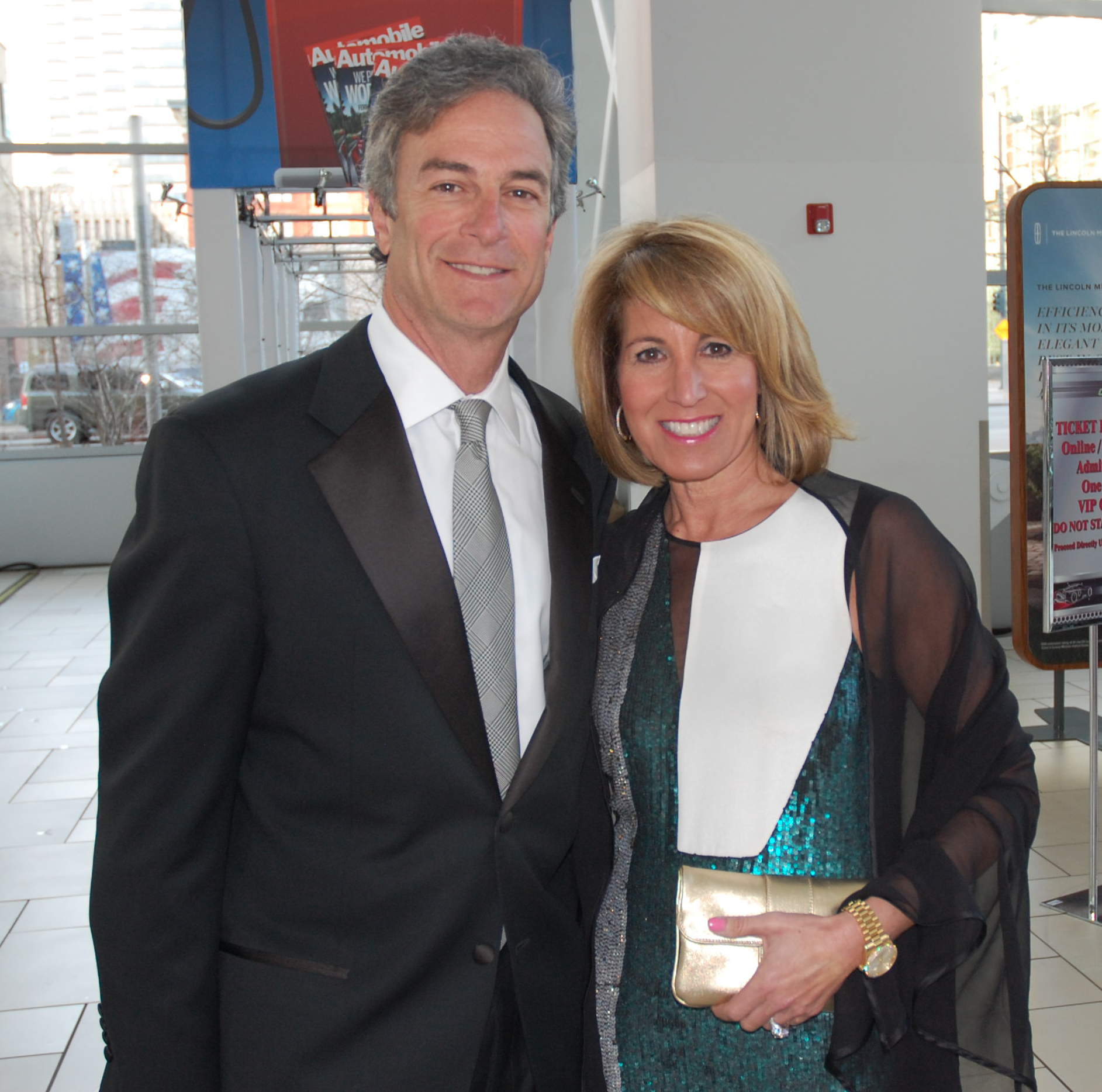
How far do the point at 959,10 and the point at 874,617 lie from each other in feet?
13.3

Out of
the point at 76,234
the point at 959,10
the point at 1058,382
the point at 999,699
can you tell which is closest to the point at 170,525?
the point at 999,699

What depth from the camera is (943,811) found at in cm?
135

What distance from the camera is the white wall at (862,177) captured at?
14.5ft

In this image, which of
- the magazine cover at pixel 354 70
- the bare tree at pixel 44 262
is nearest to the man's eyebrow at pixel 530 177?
the magazine cover at pixel 354 70

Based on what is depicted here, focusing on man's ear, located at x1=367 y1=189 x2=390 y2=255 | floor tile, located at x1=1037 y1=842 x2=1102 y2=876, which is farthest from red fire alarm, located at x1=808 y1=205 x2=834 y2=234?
man's ear, located at x1=367 y1=189 x2=390 y2=255

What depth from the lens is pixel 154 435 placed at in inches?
47.6

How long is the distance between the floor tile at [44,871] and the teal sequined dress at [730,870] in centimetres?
304

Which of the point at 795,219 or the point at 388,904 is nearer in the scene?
the point at 388,904

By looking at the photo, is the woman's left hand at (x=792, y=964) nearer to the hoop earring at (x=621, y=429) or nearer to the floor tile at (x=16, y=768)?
the hoop earring at (x=621, y=429)

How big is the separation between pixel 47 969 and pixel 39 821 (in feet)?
4.19

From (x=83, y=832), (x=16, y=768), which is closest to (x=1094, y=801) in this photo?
(x=83, y=832)

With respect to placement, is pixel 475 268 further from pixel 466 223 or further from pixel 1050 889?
pixel 1050 889

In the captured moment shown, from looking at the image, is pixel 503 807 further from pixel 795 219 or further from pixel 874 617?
pixel 795 219

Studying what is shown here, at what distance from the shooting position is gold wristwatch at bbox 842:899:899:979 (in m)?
1.26
